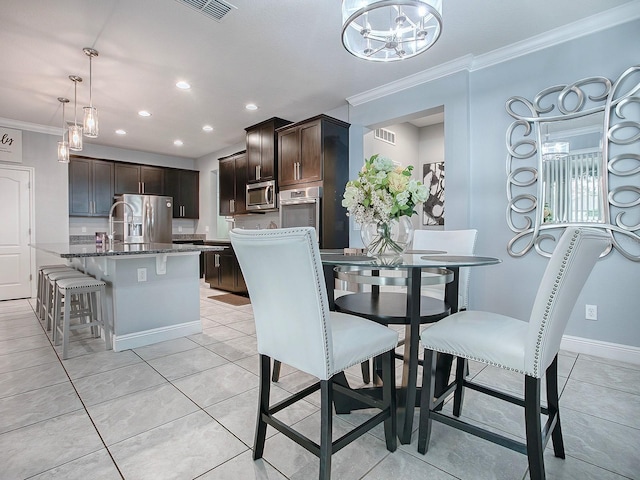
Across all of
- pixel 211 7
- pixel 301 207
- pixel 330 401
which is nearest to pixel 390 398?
pixel 330 401

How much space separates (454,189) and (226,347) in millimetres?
2613

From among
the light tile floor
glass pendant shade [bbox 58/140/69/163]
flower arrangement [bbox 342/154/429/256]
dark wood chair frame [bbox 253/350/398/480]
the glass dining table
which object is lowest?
the light tile floor

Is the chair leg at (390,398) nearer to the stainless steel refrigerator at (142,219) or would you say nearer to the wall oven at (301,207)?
the wall oven at (301,207)

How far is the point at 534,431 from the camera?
3.89 feet

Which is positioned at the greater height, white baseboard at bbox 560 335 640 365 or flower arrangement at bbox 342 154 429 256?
flower arrangement at bbox 342 154 429 256

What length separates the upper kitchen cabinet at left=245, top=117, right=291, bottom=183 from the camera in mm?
4729

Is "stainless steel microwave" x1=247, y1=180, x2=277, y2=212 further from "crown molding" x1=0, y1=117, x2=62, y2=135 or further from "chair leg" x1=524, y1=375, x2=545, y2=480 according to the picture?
"chair leg" x1=524, y1=375, x2=545, y2=480

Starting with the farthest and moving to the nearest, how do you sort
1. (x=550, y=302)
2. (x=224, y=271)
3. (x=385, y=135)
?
(x=224, y=271)
(x=385, y=135)
(x=550, y=302)

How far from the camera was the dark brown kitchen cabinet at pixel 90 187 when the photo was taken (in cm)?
571

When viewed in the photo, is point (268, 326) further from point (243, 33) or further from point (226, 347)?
point (243, 33)

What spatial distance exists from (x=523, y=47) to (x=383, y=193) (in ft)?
7.58

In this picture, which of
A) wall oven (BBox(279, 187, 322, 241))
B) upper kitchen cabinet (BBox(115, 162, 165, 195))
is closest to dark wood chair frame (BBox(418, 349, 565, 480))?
wall oven (BBox(279, 187, 322, 241))

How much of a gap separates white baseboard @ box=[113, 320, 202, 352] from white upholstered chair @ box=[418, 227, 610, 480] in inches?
97.6

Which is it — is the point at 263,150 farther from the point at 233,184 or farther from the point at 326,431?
the point at 326,431
